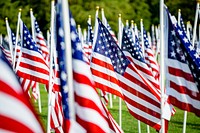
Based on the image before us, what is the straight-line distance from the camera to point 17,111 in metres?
4.61

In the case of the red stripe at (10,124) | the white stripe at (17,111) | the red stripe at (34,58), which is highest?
the red stripe at (34,58)

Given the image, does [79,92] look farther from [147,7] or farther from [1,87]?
[147,7]

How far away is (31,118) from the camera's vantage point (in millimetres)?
4664

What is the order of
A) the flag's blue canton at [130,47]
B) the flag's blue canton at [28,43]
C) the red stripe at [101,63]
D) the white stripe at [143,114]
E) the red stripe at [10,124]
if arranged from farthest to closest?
the flag's blue canton at [28,43]
the flag's blue canton at [130,47]
the red stripe at [101,63]
the white stripe at [143,114]
the red stripe at [10,124]

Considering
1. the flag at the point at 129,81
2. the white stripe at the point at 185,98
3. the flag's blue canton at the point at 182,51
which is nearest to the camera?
the flag's blue canton at the point at 182,51

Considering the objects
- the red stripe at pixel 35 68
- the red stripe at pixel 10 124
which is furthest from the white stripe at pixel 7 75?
the red stripe at pixel 35 68

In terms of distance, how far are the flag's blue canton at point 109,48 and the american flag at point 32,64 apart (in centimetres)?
297

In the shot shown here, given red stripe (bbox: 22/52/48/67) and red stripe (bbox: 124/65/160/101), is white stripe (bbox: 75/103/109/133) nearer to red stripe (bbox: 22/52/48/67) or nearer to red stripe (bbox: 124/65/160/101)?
red stripe (bbox: 124/65/160/101)

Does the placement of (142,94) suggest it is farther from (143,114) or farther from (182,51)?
(182,51)

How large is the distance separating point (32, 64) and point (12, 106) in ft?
30.1

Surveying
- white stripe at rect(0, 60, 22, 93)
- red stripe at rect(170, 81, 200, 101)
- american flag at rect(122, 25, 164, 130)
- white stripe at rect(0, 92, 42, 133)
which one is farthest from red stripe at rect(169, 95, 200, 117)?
white stripe at rect(0, 60, 22, 93)

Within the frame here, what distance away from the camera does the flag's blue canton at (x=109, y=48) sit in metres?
10.6

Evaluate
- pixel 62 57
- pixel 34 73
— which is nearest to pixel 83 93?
pixel 62 57

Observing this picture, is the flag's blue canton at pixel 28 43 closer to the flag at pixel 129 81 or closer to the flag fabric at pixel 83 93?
the flag at pixel 129 81
